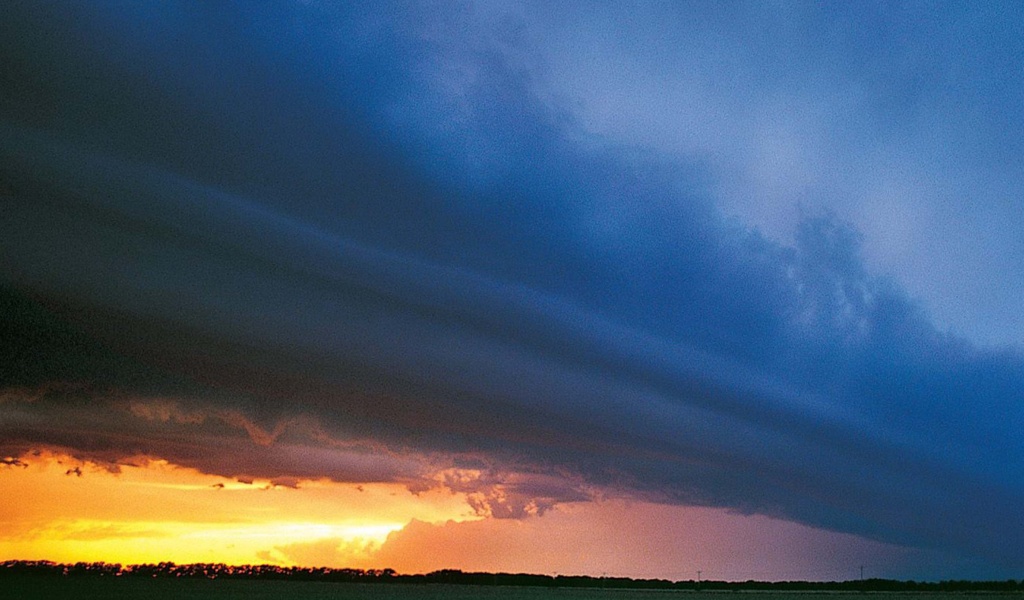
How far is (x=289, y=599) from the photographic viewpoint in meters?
125

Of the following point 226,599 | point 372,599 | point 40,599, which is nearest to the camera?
point 40,599

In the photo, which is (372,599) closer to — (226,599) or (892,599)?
(226,599)

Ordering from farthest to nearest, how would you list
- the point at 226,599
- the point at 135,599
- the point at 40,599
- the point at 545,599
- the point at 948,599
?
the point at 948,599
the point at 545,599
the point at 226,599
the point at 135,599
the point at 40,599

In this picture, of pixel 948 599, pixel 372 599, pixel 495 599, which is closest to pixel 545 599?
pixel 495 599

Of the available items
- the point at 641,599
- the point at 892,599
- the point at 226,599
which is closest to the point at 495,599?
the point at 641,599

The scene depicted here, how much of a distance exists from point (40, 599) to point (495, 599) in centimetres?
7315

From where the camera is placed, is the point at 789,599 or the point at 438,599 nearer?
the point at 438,599

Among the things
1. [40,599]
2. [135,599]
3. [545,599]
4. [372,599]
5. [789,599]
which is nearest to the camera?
[40,599]

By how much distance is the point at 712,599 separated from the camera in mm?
178875

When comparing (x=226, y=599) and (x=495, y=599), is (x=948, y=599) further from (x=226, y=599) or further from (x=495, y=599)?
(x=226, y=599)

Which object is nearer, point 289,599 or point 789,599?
point 289,599

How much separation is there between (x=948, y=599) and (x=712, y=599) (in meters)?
60.7

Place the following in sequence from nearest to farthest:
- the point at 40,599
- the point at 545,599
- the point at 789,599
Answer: the point at 40,599, the point at 545,599, the point at 789,599

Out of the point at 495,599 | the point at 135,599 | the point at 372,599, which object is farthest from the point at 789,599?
the point at 135,599
